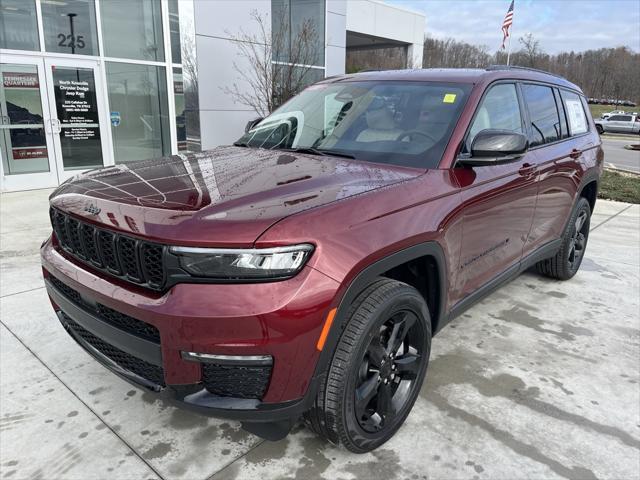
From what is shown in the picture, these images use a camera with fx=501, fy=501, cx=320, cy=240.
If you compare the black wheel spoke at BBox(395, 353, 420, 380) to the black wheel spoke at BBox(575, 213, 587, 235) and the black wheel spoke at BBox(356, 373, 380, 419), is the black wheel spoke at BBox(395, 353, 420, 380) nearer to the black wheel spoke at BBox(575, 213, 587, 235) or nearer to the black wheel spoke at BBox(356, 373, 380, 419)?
the black wheel spoke at BBox(356, 373, 380, 419)

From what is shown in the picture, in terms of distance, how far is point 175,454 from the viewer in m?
2.40

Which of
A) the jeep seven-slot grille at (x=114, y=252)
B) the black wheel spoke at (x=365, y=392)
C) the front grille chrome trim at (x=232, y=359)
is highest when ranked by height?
the jeep seven-slot grille at (x=114, y=252)

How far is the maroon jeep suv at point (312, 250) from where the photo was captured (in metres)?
1.88

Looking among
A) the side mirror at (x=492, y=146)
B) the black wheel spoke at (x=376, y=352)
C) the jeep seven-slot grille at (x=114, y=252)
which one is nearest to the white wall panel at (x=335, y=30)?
the side mirror at (x=492, y=146)

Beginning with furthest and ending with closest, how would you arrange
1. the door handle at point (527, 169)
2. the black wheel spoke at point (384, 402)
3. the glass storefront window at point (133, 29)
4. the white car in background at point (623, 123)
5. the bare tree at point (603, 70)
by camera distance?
1. the bare tree at point (603, 70)
2. the white car in background at point (623, 123)
3. the glass storefront window at point (133, 29)
4. the door handle at point (527, 169)
5. the black wheel spoke at point (384, 402)

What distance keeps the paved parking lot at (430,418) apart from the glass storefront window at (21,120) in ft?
18.8

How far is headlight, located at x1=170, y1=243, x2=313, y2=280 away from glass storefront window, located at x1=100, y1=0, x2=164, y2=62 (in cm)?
921

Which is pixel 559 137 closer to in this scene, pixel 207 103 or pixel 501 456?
pixel 501 456

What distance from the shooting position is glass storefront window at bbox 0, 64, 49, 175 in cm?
855

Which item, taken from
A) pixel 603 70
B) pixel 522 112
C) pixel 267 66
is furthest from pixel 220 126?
pixel 603 70

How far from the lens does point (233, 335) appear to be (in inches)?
72.2

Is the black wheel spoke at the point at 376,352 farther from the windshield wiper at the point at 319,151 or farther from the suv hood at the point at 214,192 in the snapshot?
the windshield wiper at the point at 319,151

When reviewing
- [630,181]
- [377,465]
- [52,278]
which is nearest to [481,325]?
[377,465]

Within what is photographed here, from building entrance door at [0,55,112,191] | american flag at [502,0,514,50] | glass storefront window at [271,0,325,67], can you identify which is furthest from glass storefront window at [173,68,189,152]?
american flag at [502,0,514,50]
